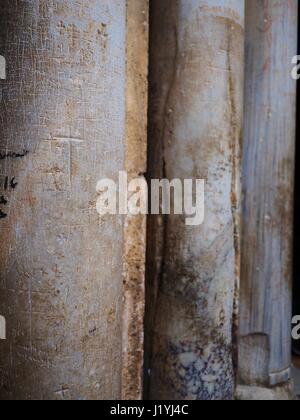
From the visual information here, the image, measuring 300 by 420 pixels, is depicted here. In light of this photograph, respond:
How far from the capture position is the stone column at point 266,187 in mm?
1480

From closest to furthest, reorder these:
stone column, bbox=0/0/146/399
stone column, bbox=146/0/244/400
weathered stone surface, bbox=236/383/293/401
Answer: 1. stone column, bbox=0/0/146/399
2. stone column, bbox=146/0/244/400
3. weathered stone surface, bbox=236/383/293/401

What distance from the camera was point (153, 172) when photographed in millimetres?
1257

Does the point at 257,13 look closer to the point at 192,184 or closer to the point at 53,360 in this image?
the point at 192,184

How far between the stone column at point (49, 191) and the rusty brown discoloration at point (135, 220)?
26 centimetres

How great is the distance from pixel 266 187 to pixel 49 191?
88 cm

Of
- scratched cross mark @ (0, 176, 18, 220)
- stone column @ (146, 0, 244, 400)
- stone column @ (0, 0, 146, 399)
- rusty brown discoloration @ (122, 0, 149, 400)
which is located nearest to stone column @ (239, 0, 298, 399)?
stone column @ (146, 0, 244, 400)

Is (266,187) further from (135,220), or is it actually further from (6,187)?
(6,187)

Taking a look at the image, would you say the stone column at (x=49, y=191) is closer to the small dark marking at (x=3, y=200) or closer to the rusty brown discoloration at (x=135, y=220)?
the small dark marking at (x=3, y=200)

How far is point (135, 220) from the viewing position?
1.25m

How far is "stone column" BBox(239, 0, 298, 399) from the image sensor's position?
1.48m

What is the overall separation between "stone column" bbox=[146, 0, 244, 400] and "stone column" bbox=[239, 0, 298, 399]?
0.25 meters

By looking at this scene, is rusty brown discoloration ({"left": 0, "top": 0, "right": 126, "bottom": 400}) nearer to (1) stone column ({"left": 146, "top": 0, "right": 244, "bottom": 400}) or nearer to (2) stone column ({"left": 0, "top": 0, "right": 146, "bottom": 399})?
(2) stone column ({"left": 0, "top": 0, "right": 146, "bottom": 399})

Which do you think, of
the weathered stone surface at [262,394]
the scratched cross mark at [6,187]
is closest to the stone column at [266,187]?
the weathered stone surface at [262,394]
